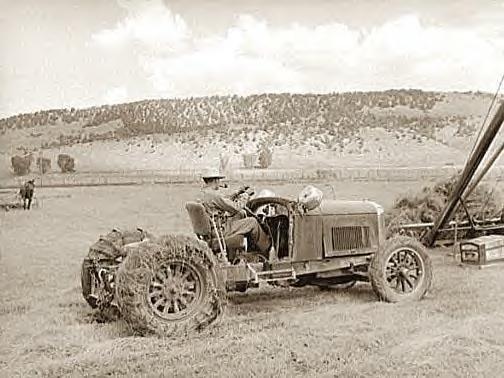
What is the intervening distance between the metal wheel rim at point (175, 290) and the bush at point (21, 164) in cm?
84

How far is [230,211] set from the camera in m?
4.37

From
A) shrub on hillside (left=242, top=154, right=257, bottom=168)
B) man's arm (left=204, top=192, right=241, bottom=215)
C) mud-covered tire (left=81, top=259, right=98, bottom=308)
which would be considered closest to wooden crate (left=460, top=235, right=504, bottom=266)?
man's arm (left=204, top=192, right=241, bottom=215)

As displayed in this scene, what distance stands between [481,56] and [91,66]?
2.07 metres

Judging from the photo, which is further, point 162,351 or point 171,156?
point 171,156

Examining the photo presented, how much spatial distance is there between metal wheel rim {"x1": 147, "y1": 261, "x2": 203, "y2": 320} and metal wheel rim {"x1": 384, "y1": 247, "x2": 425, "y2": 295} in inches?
56.0

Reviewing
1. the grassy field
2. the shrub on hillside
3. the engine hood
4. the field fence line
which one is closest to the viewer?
the grassy field

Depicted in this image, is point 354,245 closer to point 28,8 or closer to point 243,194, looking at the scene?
point 243,194

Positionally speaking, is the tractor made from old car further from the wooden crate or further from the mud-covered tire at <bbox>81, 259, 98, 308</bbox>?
the wooden crate

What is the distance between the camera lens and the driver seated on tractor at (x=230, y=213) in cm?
414

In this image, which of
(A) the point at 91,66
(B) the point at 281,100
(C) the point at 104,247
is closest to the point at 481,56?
(B) the point at 281,100

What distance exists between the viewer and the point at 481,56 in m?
4.03

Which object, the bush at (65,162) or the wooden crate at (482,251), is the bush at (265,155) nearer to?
the bush at (65,162)

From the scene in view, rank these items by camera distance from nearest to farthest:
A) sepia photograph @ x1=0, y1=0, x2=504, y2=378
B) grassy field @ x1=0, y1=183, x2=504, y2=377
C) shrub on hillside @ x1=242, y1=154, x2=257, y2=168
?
grassy field @ x1=0, y1=183, x2=504, y2=377 → sepia photograph @ x1=0, y1=0, x2=504, y2=378 → shrub on hillside @ x1=242, y1=154, x2=257, y2=168

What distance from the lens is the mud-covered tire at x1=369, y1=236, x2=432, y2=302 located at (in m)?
4.70
